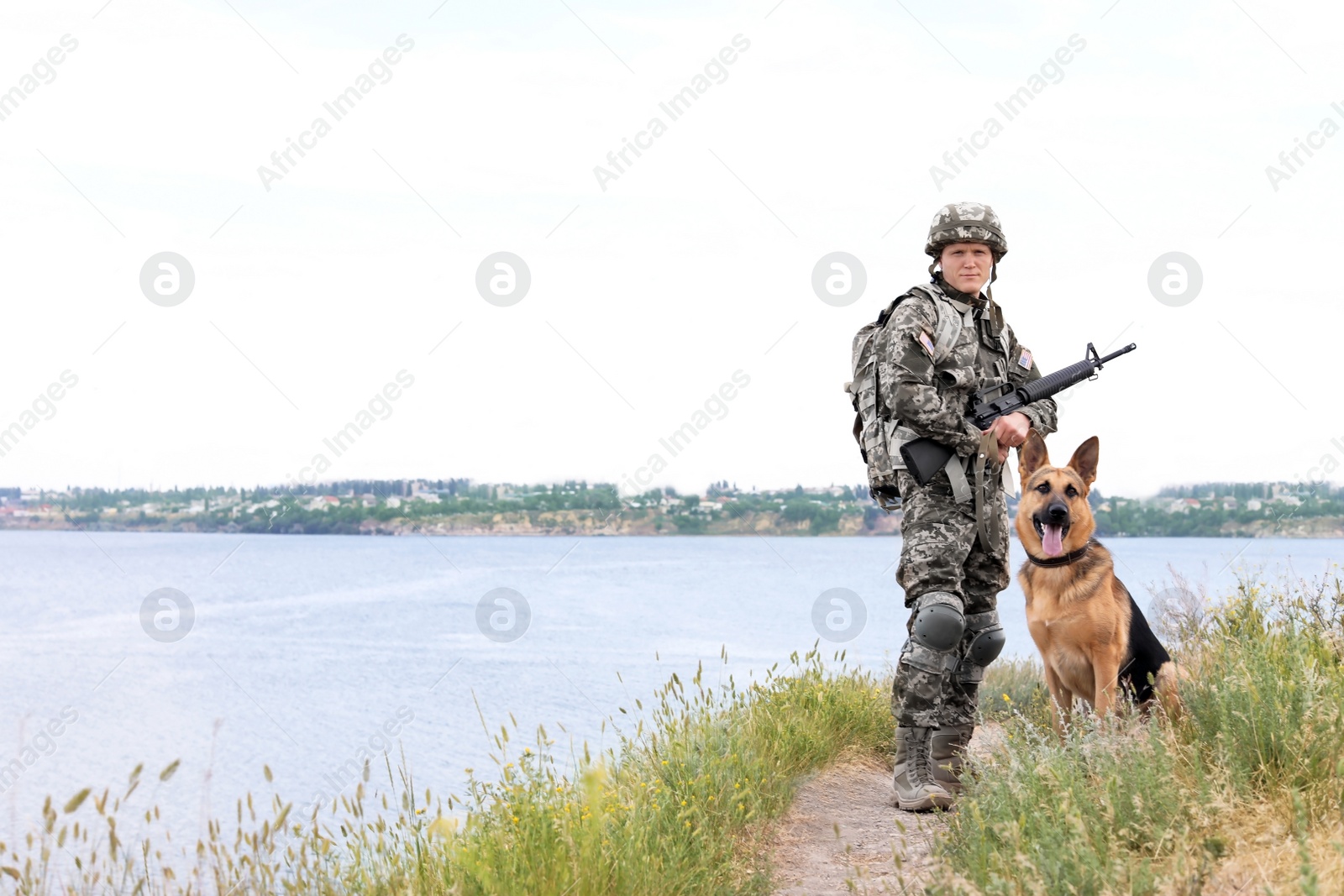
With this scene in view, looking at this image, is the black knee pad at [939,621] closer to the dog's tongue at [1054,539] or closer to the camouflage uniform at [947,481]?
the camouflage uniform at [947,481]

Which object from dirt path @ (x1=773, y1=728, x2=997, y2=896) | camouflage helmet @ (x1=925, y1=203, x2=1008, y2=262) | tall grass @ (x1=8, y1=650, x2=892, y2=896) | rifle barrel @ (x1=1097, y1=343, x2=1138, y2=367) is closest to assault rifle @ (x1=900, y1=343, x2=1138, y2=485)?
rifle barrel @ (x1=1097, y1=343, x2=1138, y2=367)

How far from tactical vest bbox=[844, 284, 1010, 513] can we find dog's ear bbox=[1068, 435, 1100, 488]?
25.2 inches

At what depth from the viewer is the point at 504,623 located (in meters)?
41.2

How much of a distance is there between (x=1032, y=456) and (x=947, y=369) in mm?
777

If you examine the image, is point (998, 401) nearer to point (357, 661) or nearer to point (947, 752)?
point (947, 752)

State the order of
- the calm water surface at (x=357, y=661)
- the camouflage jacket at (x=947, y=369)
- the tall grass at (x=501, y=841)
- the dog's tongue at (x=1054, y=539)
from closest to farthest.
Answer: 1. the tall grass at (x=501, y=841)
2. the camouflage jacket at (x=947, y=369)
3. the dog's tongue at (x=1054, y=539)
4. the calm water surface at (x=357, y=661)

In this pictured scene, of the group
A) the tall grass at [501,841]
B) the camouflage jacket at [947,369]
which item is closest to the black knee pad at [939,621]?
the camouflage jacket at [947,369]

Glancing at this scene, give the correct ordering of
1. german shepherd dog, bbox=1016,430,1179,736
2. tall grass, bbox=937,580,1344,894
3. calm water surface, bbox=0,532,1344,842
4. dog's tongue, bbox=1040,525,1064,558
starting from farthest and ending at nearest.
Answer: calm water surface, bbox=0,532,1344,842
dog's tongue, bbox=1040,525,1064,558
german shepherd dog, bbox=1016,430,1179,736
tall grass, bbox=937,580,1344,894

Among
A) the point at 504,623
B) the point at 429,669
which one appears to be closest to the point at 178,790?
the point at 429,669

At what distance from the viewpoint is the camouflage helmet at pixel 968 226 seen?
182 inches

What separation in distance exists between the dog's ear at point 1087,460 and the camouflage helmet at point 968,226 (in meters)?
1.12

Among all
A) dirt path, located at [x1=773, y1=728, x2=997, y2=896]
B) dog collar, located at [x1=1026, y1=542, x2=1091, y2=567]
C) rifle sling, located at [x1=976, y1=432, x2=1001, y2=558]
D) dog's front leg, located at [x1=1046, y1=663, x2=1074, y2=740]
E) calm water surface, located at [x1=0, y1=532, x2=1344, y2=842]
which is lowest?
calm water surface, located at [x1=0, y1=532, x2=1344, y2=842]

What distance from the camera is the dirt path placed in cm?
395

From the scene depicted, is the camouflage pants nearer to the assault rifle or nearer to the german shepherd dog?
the assault rifle
